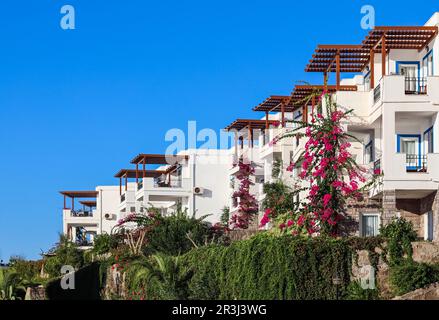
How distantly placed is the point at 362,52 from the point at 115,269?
511 inches

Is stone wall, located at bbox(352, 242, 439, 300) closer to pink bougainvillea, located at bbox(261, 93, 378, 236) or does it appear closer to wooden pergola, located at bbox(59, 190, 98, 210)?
pink bougainvillea, located at bbox(261, 93, 378, 236)

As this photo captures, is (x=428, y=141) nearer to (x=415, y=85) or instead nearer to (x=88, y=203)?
(x=415, y=85)

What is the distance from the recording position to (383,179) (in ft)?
118

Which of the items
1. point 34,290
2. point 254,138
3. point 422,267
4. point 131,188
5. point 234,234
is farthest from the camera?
point 131,188

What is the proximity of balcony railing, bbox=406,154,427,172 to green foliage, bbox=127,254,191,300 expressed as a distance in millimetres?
9833

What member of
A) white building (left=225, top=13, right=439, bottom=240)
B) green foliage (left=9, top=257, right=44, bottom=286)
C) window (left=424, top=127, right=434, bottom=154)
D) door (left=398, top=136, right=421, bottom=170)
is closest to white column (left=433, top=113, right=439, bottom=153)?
white building (left=225, top=13, right=439, bottom=240)

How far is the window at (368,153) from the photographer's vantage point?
1610 inches

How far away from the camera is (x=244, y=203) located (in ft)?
193

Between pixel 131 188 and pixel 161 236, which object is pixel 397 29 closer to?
pixel 161 236

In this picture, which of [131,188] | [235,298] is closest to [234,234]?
[235,298]

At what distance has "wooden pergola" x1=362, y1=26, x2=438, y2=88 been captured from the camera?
37438 mm

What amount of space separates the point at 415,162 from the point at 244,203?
2135 cm

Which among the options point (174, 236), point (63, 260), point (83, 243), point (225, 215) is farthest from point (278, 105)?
point (83, 243)

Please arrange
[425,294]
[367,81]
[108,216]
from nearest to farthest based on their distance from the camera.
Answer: [425,294] → [367,81] → [108,216]
